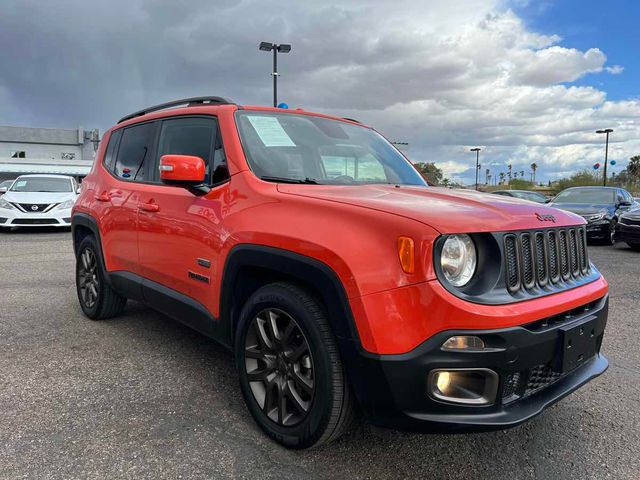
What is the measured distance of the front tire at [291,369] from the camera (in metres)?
2.24

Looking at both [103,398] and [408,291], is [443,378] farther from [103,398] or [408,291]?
[103,398]

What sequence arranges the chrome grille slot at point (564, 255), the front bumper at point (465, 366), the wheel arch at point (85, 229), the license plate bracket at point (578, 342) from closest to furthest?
the front bumper at point (465, 366), the license plate bracket at point (578, 342), the chrome grille slot at point (564, 255), the wheel arch at point (85, 229)

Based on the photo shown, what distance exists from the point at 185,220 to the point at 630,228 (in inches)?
395

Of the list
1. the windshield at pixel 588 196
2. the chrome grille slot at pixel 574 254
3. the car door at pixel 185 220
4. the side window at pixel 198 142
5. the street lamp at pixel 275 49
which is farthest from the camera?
the street lamp at pixel 275 49

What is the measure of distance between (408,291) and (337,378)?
21.1 inches

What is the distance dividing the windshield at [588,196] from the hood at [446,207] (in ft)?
34.8

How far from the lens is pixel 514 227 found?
2.21 meters

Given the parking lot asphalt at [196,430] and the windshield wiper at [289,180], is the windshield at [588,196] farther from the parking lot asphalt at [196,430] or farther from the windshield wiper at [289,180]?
the windshield wiper at [289,180]

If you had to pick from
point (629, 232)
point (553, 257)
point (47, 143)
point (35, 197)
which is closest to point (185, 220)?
point (553, 257)

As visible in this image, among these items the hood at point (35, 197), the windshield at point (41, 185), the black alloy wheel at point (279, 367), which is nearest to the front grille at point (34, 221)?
the hood at point (35, 197)

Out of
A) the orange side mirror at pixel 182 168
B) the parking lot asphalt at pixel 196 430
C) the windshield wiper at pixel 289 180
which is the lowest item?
the parking lot asphalt at pixel 196 430

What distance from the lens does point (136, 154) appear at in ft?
13.5

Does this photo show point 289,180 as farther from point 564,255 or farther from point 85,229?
point 85,229

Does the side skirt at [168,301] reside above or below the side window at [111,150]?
below
